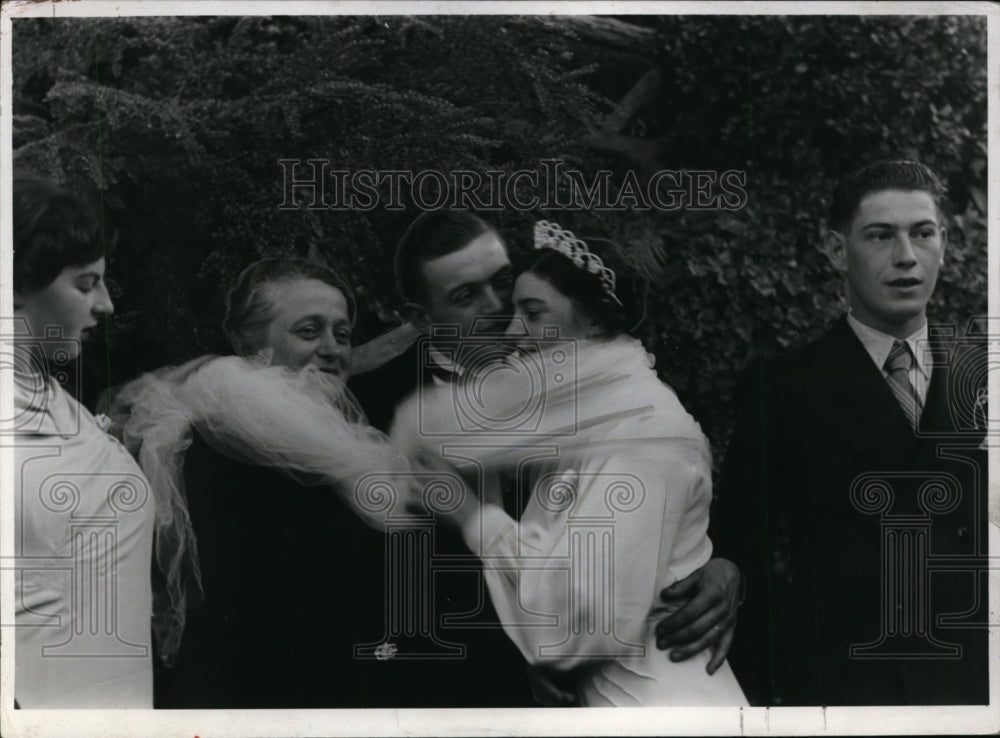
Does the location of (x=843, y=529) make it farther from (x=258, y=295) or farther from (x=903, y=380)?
(x=258, y=295)

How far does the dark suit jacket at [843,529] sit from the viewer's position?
15.6ft

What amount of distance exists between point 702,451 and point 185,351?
6.60 feet

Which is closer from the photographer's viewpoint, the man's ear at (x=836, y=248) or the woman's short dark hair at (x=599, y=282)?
the woman's short dark hair at (x=599, y=282)

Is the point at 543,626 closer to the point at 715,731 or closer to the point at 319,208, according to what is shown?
the point at 715,731

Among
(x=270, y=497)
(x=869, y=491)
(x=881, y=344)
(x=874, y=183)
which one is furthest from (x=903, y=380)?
(x=270, y=497)

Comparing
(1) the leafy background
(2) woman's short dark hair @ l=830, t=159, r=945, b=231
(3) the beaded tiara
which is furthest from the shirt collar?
(3) the beaded tiara

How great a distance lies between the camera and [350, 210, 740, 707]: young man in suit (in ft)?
15.3

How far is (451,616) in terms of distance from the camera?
15.3 ft

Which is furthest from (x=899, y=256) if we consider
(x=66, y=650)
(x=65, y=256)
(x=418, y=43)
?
(x=66, y=650)

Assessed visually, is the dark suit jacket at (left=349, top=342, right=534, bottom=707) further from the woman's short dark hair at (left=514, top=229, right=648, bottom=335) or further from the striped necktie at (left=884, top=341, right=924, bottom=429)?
the striped necktie at (left=884, top=341, right=924, bottom=429)

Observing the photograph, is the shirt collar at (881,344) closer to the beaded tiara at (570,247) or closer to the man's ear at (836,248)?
the man's ear at (836,248)

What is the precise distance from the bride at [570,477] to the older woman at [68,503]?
114cm

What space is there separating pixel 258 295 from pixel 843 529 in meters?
2.41

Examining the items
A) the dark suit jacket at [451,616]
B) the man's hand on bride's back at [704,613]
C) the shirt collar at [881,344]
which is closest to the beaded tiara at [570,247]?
the dark suit jacket at [451,616]
